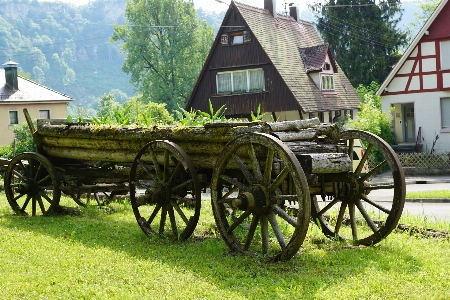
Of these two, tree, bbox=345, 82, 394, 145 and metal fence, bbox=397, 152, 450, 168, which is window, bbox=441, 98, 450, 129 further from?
metal fence, bbox=397, 152, 450, 168

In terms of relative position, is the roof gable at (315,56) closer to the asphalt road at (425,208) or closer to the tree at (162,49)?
the asphalt road at (425,208)

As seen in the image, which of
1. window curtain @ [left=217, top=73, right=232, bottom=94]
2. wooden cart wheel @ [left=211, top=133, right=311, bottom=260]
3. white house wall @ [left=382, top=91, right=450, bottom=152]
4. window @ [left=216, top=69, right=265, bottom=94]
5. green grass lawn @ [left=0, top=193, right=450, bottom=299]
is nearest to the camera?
green grass lawn @ [left=0, top=193, right=450, bottom=299]

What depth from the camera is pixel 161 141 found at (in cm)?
891

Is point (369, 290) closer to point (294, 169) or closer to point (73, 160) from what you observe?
point (294, 169)

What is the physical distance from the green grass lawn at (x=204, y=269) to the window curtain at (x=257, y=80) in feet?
79.5

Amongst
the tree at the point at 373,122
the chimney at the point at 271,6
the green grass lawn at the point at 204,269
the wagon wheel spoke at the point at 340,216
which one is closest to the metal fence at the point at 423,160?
the tree at the point at 373,122

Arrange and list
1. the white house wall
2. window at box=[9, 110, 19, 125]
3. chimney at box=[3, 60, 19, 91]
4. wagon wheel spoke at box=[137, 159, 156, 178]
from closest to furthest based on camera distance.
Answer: wagon wheel spoke at box=[137, 159, 156, 178] < the white house wall < chimney at box=[3, 60, 19, 91] < window at box=[9, 110, 19, 125]

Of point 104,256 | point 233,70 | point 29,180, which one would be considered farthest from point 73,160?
point 233,70

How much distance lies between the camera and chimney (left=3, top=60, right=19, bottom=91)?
158ft

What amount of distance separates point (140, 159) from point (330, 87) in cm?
2802

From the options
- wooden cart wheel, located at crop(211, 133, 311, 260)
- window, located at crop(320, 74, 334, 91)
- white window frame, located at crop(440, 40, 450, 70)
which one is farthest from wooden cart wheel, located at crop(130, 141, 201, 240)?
window, located at crop(320, 74, 334, 91)

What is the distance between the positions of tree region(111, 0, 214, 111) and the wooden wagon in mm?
49297

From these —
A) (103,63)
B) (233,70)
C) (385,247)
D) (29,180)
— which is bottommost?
(385,247)

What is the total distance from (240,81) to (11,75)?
22.4 metres
